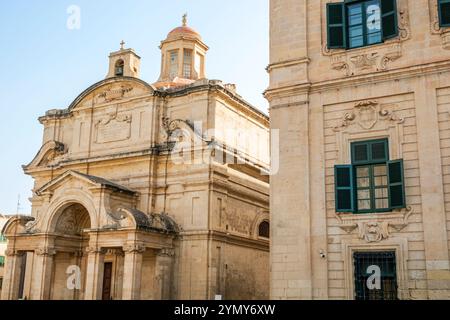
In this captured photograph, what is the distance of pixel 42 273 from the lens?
28078 millimetres

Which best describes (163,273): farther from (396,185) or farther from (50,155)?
(396,185)

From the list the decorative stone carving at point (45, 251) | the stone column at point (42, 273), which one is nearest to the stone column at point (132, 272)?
the stone column at point (42, 273)

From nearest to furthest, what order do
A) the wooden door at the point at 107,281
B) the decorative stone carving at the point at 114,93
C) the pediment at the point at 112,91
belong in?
the wooden door at the point at 107,281, the pediment at the point at 112,91, the decorative stone carving at the point at 114,93

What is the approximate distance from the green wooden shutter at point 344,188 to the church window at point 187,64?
74.7 ft

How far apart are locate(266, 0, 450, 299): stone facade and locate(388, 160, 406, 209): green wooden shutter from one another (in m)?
0.21

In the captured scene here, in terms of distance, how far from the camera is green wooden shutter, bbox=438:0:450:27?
1614 cm

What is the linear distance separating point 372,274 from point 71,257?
19.7 m

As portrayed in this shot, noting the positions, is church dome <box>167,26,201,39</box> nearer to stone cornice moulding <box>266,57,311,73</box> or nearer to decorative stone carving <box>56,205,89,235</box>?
decorative stone carving <box>56,205,89,235</box>

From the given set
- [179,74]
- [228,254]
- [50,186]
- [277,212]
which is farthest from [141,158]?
[277,212]

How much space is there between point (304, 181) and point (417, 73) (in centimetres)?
448

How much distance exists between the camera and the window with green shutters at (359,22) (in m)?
17.0

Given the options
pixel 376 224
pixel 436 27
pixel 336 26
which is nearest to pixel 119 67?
pixel 336 26

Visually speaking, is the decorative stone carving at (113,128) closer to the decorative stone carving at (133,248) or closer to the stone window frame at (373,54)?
the decorative stone carving at (133,248)
